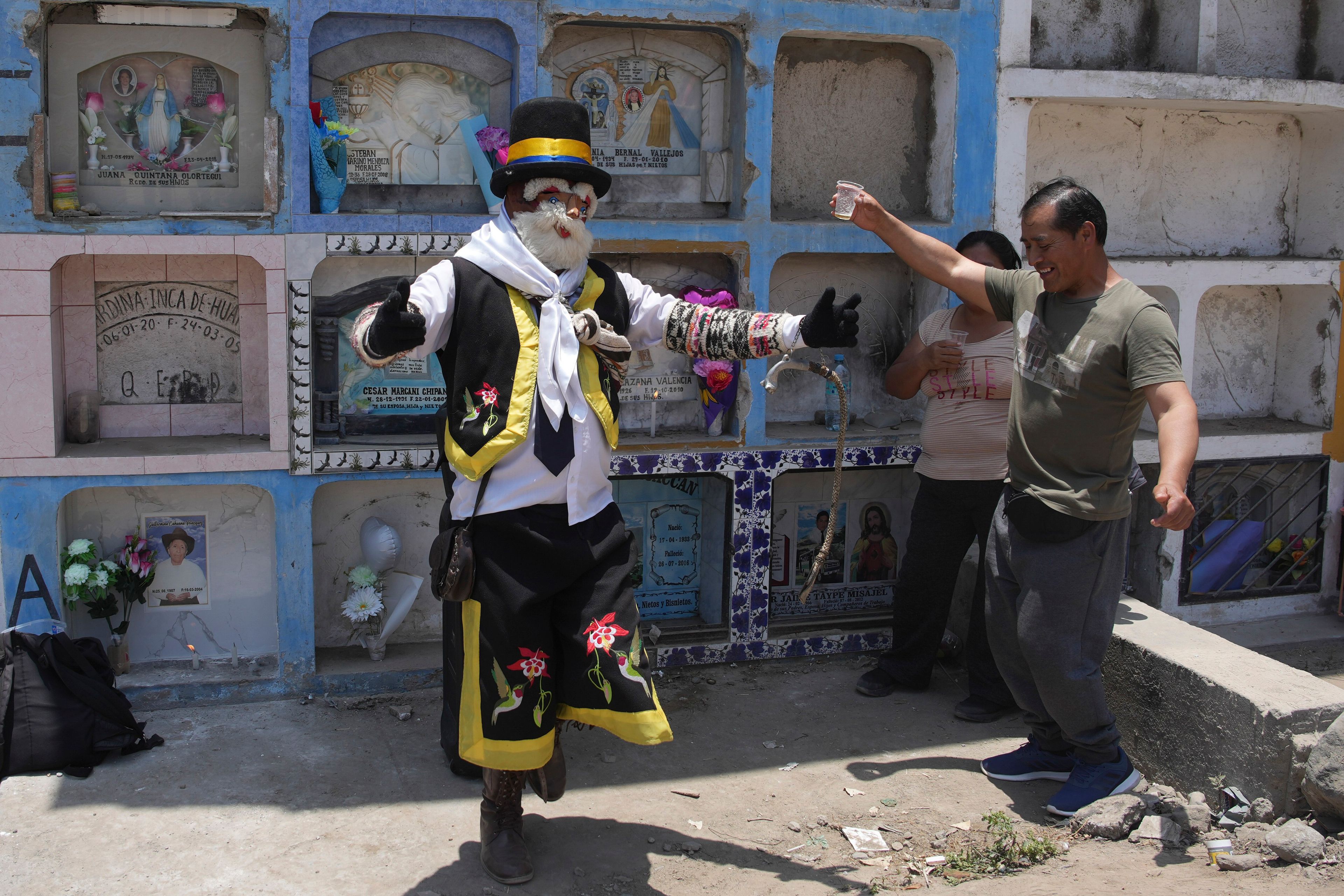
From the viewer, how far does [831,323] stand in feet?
9.98

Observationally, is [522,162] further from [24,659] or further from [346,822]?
[24,659]

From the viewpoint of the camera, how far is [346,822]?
343 cm

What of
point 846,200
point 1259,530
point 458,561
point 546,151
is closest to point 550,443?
point 458,561

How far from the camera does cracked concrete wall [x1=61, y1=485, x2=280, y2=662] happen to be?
437 cm

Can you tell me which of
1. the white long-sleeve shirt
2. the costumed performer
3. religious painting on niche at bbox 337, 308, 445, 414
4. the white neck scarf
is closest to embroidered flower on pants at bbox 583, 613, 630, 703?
the costumed performer

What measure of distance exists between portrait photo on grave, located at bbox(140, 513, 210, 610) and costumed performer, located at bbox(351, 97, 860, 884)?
1823 millimetres

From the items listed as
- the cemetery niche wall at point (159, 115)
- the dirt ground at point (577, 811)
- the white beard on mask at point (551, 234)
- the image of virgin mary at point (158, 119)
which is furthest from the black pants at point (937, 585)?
the image of virgin mary at point (158, 119)

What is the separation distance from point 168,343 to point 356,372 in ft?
2.38

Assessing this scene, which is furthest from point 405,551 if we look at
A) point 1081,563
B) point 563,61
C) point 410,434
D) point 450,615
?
point 1081,563

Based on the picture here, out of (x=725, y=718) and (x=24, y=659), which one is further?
(x=725, y=718)

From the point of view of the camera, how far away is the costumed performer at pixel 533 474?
119 inches

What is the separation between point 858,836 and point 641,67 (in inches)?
123

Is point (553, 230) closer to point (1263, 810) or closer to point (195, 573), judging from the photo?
point (195, 573)

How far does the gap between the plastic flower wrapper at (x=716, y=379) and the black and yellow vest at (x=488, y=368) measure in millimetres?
1597
